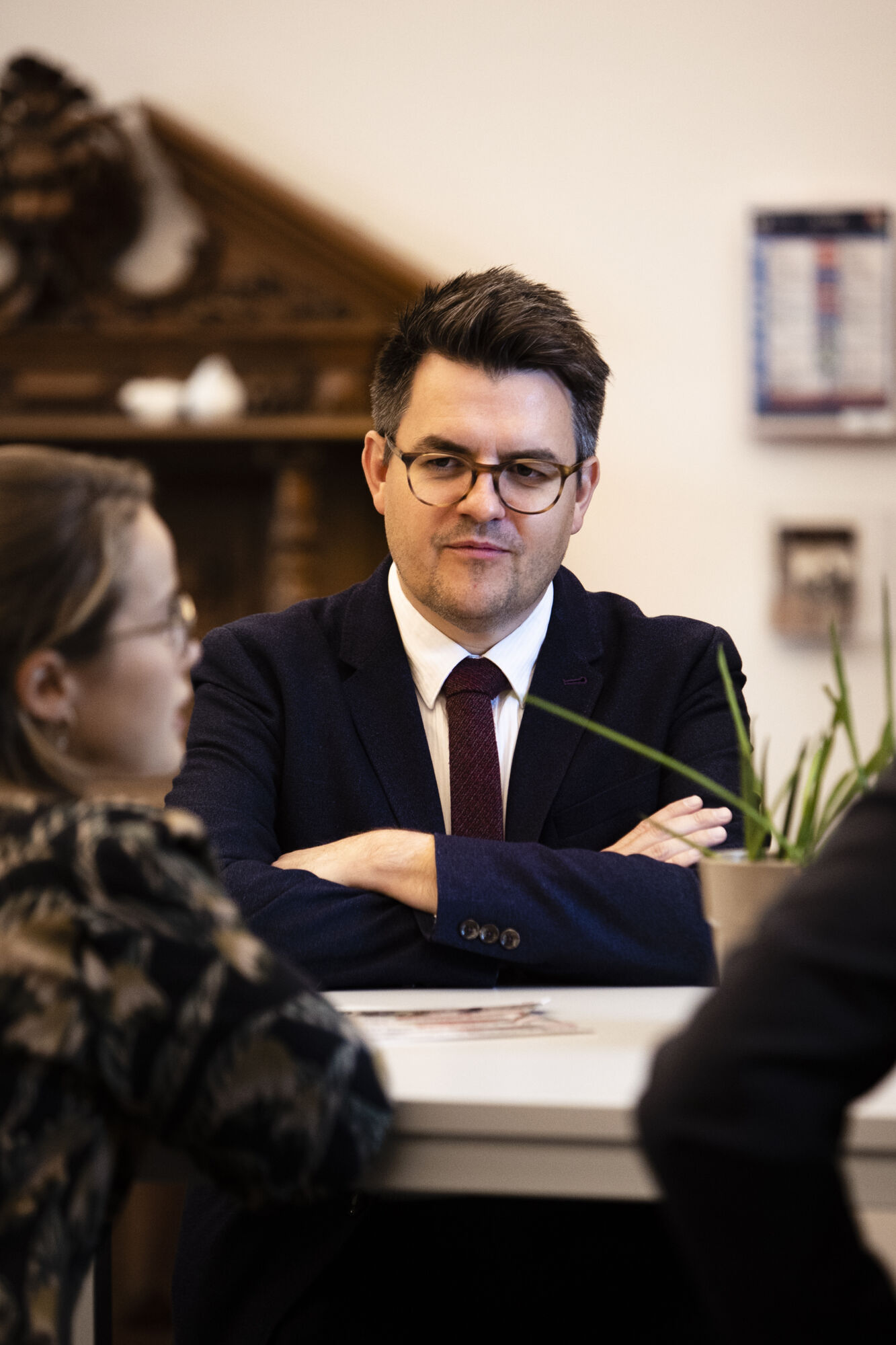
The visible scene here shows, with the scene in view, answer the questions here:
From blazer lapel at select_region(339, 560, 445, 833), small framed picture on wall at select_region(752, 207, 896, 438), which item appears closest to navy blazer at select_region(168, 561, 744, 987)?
blazer lapel at select_region(339, 560, 445, 833)

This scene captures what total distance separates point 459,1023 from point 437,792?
515 millimetres

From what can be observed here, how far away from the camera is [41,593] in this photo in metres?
0.86

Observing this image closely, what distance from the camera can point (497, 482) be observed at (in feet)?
5.44

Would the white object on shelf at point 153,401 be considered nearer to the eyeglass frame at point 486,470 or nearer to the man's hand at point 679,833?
the eyeglass frame at point 486,470

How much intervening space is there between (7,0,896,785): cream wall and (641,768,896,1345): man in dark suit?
294cm

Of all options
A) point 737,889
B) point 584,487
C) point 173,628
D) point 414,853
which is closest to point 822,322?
point 584,487

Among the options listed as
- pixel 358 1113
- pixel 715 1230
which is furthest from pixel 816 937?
pixel 358 1113

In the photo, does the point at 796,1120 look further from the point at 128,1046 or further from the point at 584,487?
the point at 584,487

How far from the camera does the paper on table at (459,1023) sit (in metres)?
1.03

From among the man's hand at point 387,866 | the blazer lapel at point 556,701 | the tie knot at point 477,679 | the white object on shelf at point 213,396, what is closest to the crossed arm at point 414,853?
the man's hand at point 387,866

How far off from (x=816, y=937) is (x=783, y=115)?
3301mm

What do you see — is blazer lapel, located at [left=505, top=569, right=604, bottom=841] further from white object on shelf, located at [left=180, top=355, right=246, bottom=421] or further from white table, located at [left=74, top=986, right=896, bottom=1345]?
white object on shelf, located at [left=180, top=355, right=246, bottom=421]

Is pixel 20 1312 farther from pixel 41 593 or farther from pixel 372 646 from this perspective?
pixel 372 646

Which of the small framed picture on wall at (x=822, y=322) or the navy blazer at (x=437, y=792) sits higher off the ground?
the small framed picture on wall at (x=822, y=322)
